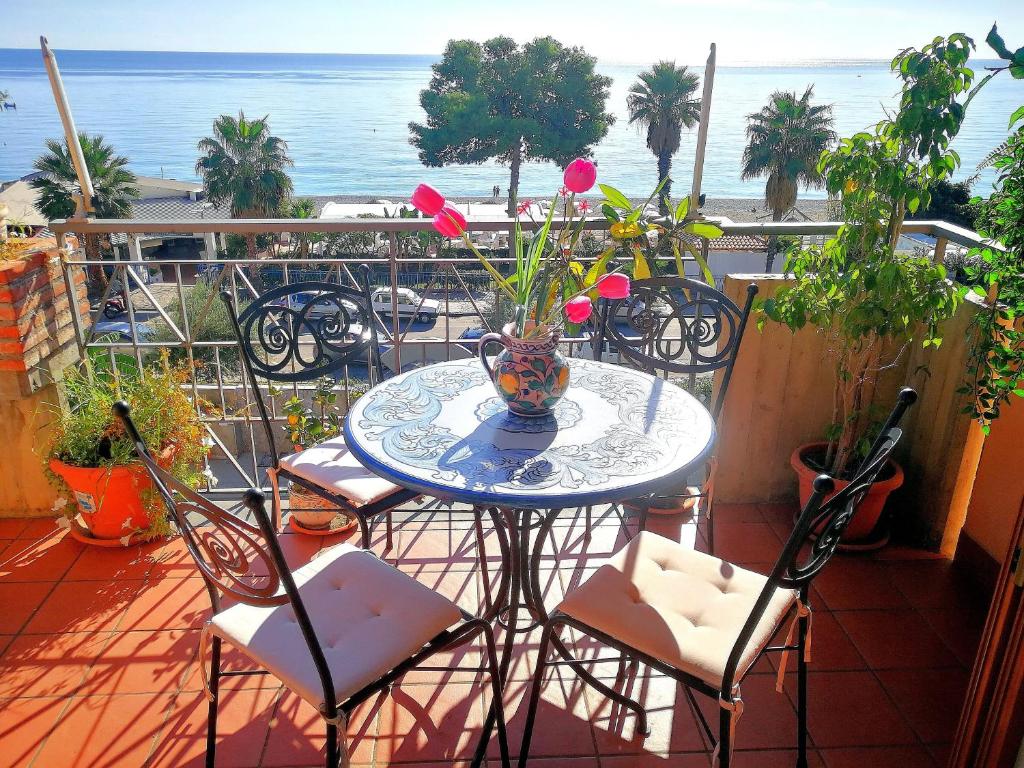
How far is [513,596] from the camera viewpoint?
6.29 feet

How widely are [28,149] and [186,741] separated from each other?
6797 cm

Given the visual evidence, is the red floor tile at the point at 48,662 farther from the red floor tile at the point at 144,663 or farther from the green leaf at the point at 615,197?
the green leaf at the point at 615,197

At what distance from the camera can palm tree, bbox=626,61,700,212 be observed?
24859 mm

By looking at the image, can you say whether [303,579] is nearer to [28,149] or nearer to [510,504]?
[510,504]

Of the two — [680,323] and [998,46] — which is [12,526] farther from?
[998,46]

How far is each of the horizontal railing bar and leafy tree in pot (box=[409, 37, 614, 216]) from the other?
25.9 meters

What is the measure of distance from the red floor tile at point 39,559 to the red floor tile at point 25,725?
1.91 feet

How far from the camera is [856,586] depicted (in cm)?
238

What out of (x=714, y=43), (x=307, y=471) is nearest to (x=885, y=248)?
(x=714, y=43)

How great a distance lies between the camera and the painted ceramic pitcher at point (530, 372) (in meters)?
1.69

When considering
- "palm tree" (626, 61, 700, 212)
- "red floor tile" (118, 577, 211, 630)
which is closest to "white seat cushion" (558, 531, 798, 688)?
"red floor tile" (118, 577, 211, 630)

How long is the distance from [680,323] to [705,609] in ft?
3.97

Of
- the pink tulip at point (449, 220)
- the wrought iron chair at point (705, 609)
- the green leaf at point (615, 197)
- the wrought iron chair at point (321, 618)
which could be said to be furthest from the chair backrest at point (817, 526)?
the green leaf at point (615, 197)

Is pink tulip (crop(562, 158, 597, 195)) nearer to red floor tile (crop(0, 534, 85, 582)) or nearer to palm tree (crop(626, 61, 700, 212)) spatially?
red floor tile (crop(0, 534, 85, 582))
